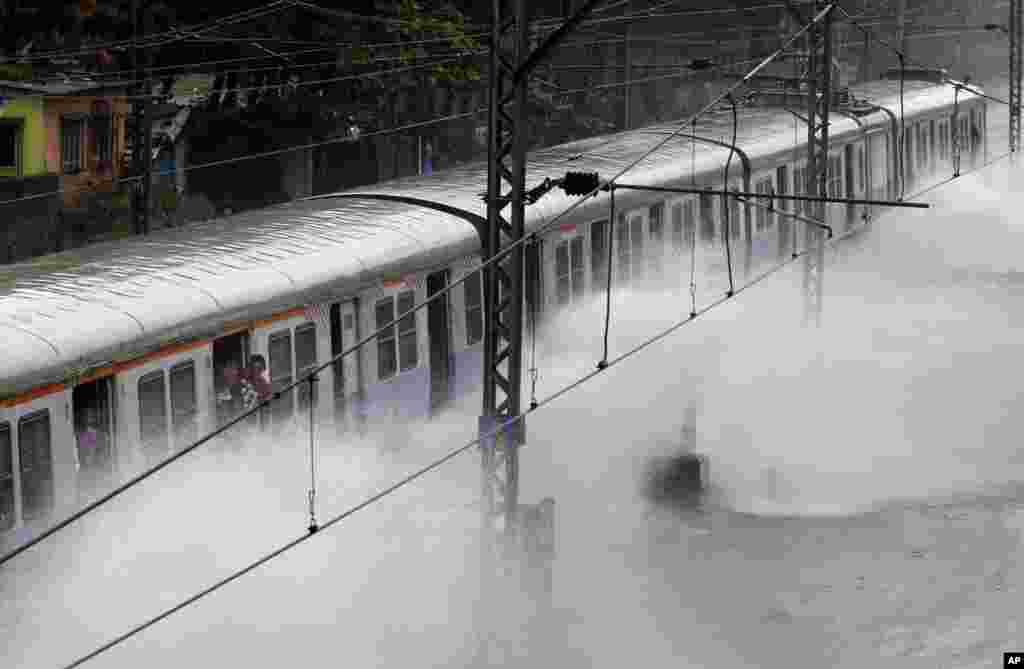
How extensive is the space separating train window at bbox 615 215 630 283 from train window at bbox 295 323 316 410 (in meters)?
7.89

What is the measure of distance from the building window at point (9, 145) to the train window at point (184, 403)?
2501 centimetres

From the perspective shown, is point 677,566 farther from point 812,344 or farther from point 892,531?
point 812,344

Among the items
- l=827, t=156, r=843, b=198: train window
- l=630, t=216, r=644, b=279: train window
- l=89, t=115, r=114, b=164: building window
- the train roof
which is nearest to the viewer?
the train roof

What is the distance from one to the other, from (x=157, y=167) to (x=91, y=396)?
30.6 metres

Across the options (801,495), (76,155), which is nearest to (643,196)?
(801,495)

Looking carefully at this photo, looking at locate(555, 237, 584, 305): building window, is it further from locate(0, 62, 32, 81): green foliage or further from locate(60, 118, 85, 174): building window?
locate(60, 118, 85, 174): building window

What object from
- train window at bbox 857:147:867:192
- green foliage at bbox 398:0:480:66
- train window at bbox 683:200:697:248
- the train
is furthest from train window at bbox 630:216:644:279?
green foliage at bbox 398:0:480:66

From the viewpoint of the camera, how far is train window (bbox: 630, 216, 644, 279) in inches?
1004

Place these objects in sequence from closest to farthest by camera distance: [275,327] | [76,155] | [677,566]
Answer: [275,327], [677,566], [76,155]

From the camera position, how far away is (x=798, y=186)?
32719 millimetres

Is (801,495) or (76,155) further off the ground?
(76,155)

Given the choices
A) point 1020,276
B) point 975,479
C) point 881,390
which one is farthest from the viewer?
point 1020,276

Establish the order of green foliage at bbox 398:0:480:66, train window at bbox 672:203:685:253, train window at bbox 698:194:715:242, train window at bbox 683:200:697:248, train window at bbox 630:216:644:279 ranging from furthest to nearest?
1. green foliage at bbox 398:0:480:66
2. train window at bbox 698:194:715:242
3. train window at bbox 683:200:697:248
4. train window at bbox 672:203:685:253
5. train window at bbox 630:216:644:279

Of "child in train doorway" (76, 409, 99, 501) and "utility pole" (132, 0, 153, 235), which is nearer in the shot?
"child in train doorway" (76, 409, 99, 501)
